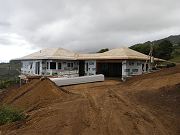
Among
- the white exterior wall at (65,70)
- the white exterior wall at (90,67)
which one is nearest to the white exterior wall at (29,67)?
the white exterior wall at (65,70)

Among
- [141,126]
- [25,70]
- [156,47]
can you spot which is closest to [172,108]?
[141,126]

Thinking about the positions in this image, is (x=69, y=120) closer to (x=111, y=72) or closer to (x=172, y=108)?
(x=172, y=108)

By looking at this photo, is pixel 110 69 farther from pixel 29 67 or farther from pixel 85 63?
pixel 29 67

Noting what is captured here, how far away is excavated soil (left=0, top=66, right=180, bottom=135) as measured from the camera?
13.4 metres

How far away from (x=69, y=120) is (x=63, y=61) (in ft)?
76.5

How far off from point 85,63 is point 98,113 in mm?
24067

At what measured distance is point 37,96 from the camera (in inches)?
848

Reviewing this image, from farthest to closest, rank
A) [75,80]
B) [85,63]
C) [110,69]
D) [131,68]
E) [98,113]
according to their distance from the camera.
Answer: [110,69] → [85,63] → [131,68] → [75,80] → [98,113]

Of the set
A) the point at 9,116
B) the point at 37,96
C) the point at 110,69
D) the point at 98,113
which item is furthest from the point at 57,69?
the point at 98,113

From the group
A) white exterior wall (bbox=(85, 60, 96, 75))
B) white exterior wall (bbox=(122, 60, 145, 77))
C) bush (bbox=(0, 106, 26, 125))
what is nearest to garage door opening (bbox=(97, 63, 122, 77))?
white exterior wall (bbox=(85, 60, 96, 75))

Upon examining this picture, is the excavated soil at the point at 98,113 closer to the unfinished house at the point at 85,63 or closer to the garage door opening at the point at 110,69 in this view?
the unfinished house at the point at 85,63

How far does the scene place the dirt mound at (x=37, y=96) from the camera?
2040cm

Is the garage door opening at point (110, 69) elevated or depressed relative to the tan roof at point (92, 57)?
depressed

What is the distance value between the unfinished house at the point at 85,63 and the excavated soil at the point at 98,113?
1347 cm
